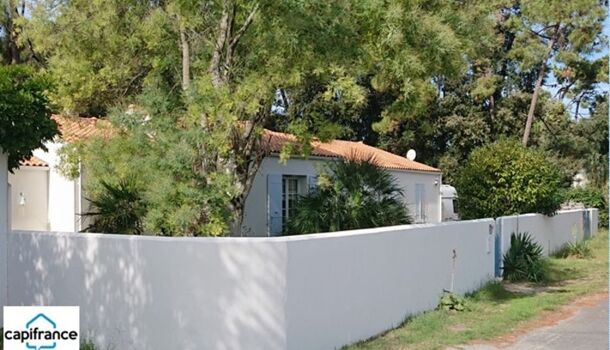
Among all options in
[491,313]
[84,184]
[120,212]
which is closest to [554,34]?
[491,313]

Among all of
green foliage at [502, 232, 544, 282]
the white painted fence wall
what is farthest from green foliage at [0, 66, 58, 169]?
green foliage at [502, 232, 544, 282]

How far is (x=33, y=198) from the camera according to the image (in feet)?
52.4

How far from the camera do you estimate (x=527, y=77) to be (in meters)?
36.8

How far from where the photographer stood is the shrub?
61.9ft

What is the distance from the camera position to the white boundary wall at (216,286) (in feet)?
23.7

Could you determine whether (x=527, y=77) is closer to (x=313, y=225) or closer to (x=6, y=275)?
(x=313, y=225)

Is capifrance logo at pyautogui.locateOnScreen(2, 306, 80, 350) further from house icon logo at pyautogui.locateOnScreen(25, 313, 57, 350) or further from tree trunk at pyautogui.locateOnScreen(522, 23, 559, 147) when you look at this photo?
tree trunk at pyautogui.locateOnScreen(522, 23, 559, 147)

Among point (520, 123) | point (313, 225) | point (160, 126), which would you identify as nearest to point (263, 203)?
point (313, 225)

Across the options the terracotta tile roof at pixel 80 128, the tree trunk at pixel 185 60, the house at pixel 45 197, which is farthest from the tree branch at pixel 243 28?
the house at pixel 45 197

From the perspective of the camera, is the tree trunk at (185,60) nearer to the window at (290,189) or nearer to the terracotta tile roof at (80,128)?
the terracotta tile roof at (80,128)

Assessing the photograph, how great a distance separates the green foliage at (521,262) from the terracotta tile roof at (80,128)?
947cm

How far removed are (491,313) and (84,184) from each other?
828cm

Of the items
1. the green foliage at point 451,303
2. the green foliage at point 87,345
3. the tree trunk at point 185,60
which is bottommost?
the green foliage at point 451,303

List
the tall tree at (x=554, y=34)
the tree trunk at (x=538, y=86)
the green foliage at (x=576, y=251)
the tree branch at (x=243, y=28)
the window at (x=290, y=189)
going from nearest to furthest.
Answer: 1. the tree branch at (x=243, y=28)
2. the window at (x=290, y=189)
3. the green foliage at (x=576, y=251)
4. the tall tree at (x=554, y=34)
5. the tree trunk at (x=538, y=86)
